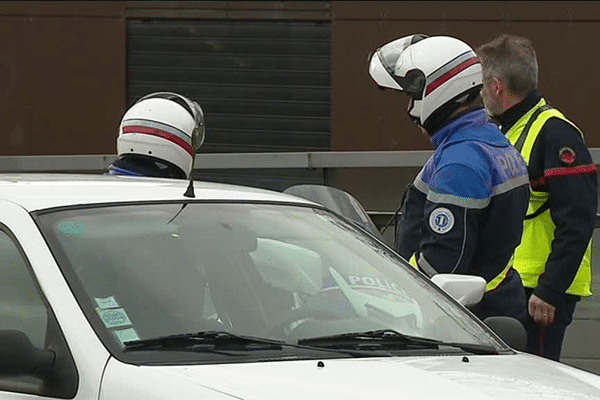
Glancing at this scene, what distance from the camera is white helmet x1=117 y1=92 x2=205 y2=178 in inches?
258

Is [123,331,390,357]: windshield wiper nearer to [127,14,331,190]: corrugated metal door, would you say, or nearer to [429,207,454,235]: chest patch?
[429,207,454,235]: chest patch

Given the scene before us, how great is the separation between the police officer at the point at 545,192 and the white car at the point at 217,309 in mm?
1524

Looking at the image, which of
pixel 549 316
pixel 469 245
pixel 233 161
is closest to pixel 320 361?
pixel 469 245

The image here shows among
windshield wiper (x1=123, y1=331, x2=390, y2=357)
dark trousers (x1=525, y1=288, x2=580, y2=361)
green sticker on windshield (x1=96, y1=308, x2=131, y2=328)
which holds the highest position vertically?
green sticker on windshield (x1=96, y1=308, x2=131, y2=328)

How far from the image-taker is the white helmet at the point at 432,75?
5520mm

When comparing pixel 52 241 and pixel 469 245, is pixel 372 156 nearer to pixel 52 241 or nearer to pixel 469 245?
pixel 469 245

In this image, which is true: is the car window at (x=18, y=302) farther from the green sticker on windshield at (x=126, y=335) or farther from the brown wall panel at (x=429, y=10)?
the brown wall panel at (x=429, y=10)

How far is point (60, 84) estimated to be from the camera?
17.3m

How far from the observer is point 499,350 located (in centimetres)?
425

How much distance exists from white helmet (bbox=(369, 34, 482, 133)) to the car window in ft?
6.89

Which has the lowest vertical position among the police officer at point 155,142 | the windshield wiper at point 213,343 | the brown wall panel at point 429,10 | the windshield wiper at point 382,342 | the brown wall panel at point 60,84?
the brown wall panel at point 60,84

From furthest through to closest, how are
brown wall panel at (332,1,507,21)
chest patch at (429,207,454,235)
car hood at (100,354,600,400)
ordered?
brown wall panel at (332,1,507,21) → chest patch at (429,207,454,235) → car hood at (100,354,600,400)

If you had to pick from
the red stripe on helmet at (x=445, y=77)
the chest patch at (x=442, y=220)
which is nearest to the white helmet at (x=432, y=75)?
the red stripe on helmet at (x=445, y=77)

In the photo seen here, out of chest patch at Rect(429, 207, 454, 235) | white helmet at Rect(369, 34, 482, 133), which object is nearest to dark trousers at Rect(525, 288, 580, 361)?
chest patch at Rect(429, 207, 454, 235)
